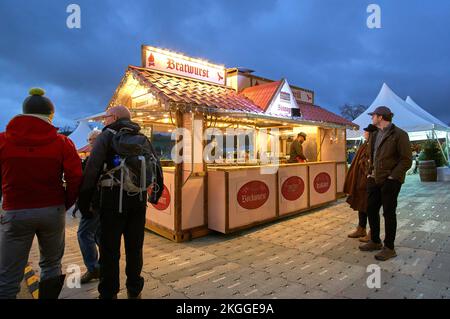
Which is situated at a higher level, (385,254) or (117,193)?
(117,193)

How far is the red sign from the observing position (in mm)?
5000

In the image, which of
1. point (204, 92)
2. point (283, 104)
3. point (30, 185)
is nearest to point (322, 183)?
point (283, 104)

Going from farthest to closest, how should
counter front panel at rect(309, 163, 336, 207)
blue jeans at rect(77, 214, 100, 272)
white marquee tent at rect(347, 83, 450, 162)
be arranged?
white marquee tent at rect(347, 83, 450, 162) < counter front panel at rect(309, 163, 336, 207) < blue jeans at rect(77, 214, 100, 272)

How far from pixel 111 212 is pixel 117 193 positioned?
0.52 ft

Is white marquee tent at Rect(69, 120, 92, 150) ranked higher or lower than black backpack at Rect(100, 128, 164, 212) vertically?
higher

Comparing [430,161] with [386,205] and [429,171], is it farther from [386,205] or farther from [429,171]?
[386,205]

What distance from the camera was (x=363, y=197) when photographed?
4.39 meters

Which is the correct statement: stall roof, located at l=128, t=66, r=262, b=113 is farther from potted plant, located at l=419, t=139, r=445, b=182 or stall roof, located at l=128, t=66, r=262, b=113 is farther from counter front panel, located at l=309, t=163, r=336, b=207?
potted plant, located at l=419, t=139, r=445, b=182

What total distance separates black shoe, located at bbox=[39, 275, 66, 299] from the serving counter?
282 centimetres

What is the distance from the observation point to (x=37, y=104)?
6.86 ft

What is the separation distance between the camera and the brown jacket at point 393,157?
3492 millimetres

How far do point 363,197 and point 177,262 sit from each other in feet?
9.89

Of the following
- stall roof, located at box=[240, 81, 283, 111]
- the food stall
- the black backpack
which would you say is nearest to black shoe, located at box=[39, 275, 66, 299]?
the black backpack
